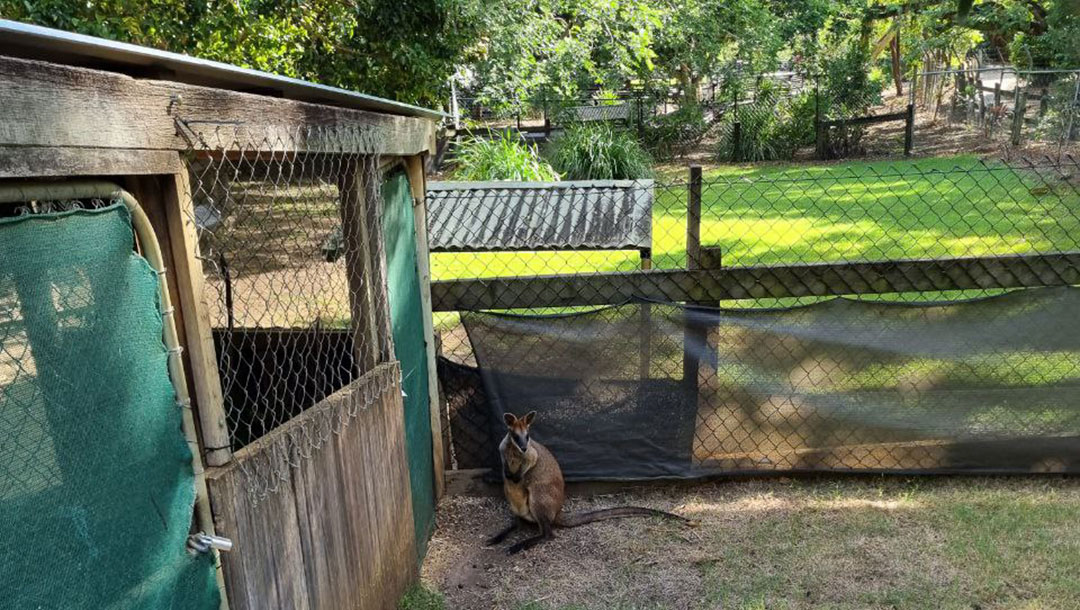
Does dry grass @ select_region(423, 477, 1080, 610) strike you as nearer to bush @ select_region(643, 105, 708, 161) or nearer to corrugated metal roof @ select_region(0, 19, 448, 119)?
corrugated metal roof @ select_region(0, 19, 448, 119)

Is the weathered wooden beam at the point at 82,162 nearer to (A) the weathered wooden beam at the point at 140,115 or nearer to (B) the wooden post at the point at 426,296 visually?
(A) the weathered wooden beam at the point at 140,115

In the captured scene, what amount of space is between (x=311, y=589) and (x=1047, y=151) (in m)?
16.4

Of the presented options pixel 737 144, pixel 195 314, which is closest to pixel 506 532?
pixel 195 314

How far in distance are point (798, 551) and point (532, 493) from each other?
4.38 feet

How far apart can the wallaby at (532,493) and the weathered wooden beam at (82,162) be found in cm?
258

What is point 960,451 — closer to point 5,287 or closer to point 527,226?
point 527,226

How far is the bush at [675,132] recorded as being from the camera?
64.2ft

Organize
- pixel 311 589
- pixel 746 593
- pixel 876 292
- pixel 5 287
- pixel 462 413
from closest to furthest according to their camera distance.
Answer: pixel 5 287 → pixel 311 589 → pixel 746 593 → pixel 876 292 → pixel 462 413

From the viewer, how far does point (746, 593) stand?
3588mm

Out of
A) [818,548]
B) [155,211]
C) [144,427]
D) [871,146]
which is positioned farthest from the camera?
[871,146]

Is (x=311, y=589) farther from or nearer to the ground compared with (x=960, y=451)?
farther from the ground

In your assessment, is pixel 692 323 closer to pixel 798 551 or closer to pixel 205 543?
pixel 798 551

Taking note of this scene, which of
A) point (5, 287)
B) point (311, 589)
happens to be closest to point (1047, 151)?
point (311, 589)

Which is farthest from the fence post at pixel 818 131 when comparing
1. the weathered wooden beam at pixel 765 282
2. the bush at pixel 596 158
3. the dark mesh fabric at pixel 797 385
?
the dark mesh fabric at pixel 797 385
